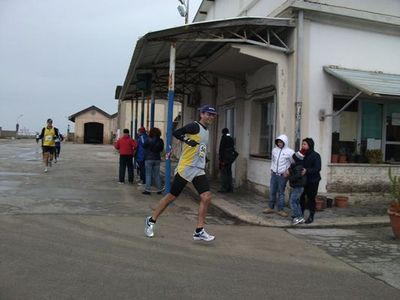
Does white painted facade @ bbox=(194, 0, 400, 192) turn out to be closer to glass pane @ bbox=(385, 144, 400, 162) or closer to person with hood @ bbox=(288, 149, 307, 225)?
glass pane @ bbox=(385, 144, 400, 162)

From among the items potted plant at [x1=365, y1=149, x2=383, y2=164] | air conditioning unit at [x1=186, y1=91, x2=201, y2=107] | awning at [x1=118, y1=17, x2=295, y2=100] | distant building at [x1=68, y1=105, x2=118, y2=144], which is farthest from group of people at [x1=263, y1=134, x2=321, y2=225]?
distant building at [x1=68, y1=105, x2=118, y2=144]

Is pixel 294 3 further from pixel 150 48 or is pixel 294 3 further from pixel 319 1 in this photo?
pixel 150 48

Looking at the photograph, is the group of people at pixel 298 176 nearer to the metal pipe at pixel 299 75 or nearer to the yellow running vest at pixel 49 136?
the metal pipe at pixel 299 75

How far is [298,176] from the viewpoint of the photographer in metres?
9.25

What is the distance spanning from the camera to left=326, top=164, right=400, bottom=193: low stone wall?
37.7 ft

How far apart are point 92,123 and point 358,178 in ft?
190

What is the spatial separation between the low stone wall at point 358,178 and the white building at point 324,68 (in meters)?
0.02

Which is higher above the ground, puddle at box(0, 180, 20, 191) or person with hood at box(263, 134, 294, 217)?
person with hood at box(263, 134, 294, 217)

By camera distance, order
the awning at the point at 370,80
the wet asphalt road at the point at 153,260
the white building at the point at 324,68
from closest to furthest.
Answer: the wet asphalt road at the point at 153,260 → the awning at the point at 370,80 → the white building at the point at 324,68

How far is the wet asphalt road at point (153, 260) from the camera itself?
523 centimetres

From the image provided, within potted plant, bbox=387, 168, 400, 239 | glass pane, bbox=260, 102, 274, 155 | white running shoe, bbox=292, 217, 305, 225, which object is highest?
glass pane, bbox=260, 102, 274, 155

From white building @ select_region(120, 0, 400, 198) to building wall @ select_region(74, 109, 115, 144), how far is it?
53.6 meters

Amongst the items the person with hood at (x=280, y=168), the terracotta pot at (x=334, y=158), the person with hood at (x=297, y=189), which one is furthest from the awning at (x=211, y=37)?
the person with hood at (x=297, y=189)

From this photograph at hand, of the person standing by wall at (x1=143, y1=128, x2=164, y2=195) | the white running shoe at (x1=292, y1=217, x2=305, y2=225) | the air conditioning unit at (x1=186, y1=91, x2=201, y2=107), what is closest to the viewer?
the white running shoe at (x1=292, y1=217, x2=305, y2=225)
